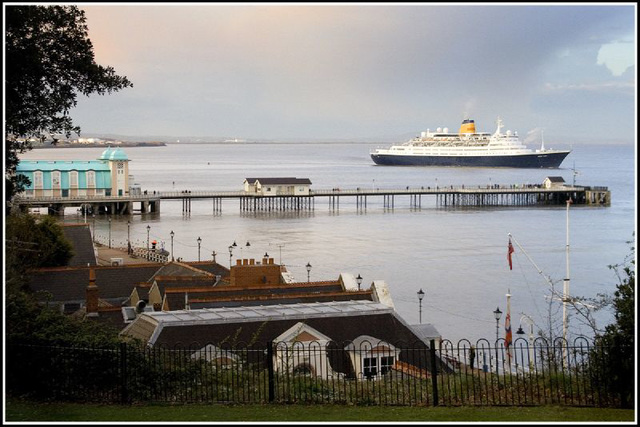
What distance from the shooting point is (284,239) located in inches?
1770

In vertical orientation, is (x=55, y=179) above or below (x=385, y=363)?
above

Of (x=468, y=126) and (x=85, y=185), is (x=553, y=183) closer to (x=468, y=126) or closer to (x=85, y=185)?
(x=85, y=185)

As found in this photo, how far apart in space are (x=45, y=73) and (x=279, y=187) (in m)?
54.2

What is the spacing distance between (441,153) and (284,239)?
313 feet

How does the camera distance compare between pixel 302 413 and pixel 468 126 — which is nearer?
pixel 302 413

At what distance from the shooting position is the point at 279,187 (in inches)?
2643

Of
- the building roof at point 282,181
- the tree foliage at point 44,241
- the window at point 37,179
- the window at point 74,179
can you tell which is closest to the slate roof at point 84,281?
the tree foliage at point 44,241

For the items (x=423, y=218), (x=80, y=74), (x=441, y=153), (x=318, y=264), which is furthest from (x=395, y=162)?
(x=80, y=74)

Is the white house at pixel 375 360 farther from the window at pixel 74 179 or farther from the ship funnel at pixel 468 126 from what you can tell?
the ship funnel at pixel 468 126

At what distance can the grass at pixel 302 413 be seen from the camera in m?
8.09

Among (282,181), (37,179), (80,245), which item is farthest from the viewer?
(282,181)

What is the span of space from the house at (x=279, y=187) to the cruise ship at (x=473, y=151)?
229 feet

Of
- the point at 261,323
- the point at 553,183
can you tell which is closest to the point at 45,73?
the point at 261,323

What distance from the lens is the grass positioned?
26.6 feet
